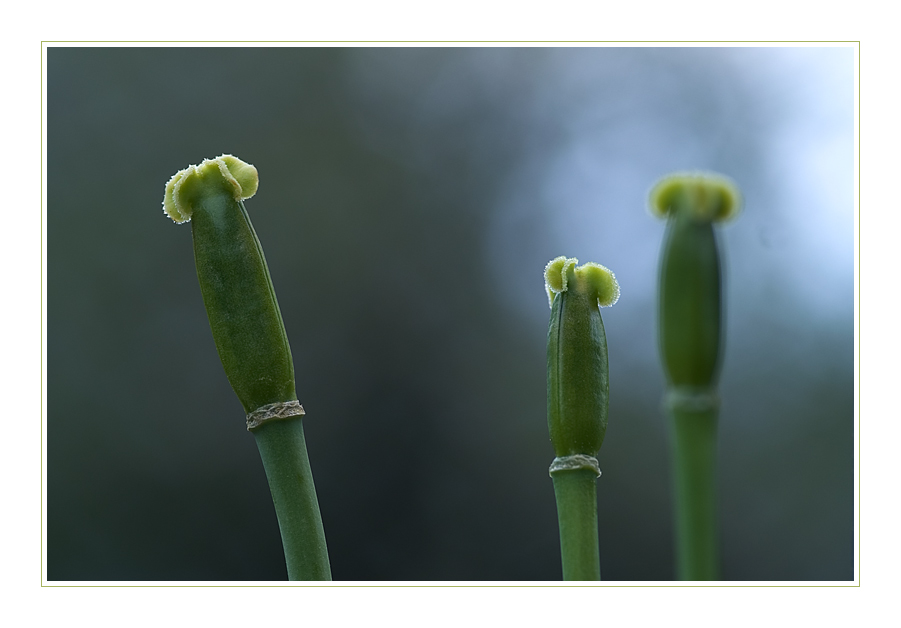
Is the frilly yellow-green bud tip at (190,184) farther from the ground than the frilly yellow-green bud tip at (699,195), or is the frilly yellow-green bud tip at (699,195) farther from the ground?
the frilly yellow-green bud tip at (190,184)

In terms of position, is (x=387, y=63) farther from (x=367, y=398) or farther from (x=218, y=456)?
(x=218, y=456)

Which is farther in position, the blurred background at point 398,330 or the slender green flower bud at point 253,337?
the blurred background at point 398,330

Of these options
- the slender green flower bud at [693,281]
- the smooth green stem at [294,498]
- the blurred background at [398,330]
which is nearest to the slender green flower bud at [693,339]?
the slender green flower bud at [693,281]

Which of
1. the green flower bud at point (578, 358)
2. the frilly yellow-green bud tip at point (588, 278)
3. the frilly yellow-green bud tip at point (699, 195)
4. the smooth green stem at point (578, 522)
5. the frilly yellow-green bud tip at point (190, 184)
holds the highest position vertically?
the frilly yellow-green bud tip at point (190, 184)

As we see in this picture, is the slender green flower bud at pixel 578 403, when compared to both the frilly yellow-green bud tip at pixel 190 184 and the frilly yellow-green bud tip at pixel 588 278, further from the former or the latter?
the frilly yellow-green bud tip at pixel 190 184

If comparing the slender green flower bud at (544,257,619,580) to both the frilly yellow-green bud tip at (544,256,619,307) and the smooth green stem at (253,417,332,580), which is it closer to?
the frilly yellow-green bud tip at (544,256,619,307)
